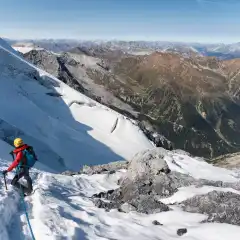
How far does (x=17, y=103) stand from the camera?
75.8m

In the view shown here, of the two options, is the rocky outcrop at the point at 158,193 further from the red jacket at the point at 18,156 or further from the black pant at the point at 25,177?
the red jacket at the point at 18,156

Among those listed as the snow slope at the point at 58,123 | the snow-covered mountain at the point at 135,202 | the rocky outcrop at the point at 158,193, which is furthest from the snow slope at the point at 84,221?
the snow slope at the point at 58,123

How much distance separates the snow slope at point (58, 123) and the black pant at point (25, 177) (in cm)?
3627

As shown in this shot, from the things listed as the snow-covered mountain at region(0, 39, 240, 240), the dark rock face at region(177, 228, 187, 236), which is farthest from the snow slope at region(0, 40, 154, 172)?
the dark rock face at region(177, 228, 187, 236)

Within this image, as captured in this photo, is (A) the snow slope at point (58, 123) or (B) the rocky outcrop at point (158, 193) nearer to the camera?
(B) the rocky outcrop at point (158, 193)

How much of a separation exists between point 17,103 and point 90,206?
59625mm

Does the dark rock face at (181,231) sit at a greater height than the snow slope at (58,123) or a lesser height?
greater

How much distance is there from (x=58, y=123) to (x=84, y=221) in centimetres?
6144

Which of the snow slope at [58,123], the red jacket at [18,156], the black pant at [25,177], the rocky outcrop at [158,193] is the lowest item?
the snow slope at [58,123]

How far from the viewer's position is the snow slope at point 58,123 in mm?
63503

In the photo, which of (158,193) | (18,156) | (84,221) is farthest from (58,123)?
(84,221)

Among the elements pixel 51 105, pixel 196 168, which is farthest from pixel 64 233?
pixel 51 105

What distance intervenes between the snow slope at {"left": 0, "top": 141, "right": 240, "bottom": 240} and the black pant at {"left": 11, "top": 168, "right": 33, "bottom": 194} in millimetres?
461

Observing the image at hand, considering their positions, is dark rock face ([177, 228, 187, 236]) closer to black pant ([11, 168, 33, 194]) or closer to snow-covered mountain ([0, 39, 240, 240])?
snow-covered mountain ([0, 39, 240, 240])
